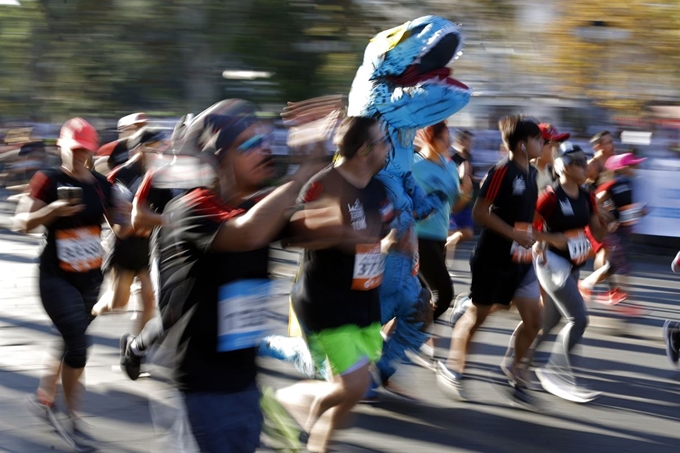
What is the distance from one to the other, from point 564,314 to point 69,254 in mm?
3137

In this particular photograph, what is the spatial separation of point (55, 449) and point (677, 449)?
343 cm

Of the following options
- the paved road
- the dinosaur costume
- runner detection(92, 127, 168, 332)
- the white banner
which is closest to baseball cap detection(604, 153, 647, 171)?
the paved road

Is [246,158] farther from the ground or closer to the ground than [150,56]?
farther from the ground

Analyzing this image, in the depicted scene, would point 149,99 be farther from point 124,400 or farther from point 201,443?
point 201,443

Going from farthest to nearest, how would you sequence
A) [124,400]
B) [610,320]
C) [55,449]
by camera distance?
[610,320] → [124,400] → [55,449]

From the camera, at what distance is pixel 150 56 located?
41.6 feet

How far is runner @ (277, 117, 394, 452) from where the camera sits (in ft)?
13.8

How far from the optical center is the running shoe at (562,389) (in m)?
6.07

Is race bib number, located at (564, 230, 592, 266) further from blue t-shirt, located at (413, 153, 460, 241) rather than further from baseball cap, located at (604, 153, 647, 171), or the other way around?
baseball cap, located at (604, 153, 647, 171)

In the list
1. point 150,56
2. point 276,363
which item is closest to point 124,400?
point 276,363

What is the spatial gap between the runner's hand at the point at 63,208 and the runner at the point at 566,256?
9.86ft

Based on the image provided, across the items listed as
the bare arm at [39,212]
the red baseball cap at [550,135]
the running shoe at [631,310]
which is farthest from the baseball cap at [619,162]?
the bare arm at [39,212]

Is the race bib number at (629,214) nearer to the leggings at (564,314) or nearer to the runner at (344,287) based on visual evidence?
the leggings at (564,314)

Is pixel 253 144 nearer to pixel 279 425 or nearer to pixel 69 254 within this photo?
pixel 279 425
